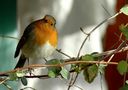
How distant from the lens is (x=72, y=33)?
8.30ft

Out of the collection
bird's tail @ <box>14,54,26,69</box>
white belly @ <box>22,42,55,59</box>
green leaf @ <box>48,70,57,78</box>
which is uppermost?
white belly @ <box>22,42,55,59</box>

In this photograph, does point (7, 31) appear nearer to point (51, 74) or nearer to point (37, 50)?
point (37, 50)

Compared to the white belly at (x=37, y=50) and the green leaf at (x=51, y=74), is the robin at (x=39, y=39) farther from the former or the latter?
the green leaf at (x=51, y=74)

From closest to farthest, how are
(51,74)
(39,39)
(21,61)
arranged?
1. (51,74)
2. (39,39)
3. (21,61)

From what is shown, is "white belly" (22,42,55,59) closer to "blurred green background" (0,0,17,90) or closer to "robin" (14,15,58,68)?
"robin" (14,15,58,68)

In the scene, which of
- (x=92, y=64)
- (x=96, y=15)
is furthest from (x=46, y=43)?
(x=92, y=64)

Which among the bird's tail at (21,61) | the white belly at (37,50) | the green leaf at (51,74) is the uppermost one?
the white belly at (37,50)

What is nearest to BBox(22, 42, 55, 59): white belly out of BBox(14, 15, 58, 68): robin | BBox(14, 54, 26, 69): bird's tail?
BBox(14, 15, 58, 68): robin

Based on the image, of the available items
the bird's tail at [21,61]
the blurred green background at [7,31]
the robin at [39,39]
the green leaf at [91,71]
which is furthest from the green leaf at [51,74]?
the blurred green background at [7,31]

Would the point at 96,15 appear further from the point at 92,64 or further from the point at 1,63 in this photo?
the point at 92,64

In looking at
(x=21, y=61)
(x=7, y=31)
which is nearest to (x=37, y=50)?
(x=21, y=61)

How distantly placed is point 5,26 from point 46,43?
0.43 meters

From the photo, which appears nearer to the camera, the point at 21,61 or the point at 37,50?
the point at 37,50

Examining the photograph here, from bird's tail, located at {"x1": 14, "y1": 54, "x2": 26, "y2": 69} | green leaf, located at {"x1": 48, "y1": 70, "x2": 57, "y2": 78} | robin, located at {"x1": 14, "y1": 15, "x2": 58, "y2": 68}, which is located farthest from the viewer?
bird's tail, located at {"x1": 14, "y1": 54, "x2": 26, "y2": 69}
